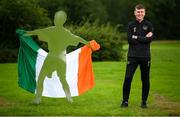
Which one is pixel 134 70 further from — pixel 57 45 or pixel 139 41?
pixel 57 45

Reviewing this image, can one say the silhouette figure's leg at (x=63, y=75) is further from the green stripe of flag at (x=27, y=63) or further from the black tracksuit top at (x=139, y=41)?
the black tracksuit top at (x=139, y=41)

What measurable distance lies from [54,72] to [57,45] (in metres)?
0.86

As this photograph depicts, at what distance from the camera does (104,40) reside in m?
32.9

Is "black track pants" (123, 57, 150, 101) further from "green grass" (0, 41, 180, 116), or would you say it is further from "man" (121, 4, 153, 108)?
"green grass" (0, 41, 180, 116)

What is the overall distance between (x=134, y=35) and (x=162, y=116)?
2001 mm

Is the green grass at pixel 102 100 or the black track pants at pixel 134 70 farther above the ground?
the black track pants at pixel 134 70

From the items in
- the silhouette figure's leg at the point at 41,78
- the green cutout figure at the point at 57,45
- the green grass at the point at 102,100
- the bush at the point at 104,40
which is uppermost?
the green cutout figure at the point at 57,45

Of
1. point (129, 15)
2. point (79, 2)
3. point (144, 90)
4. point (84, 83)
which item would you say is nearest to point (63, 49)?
point (84, 83)

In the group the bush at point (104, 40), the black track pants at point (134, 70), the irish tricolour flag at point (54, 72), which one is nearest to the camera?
the black track pants at point (134, 70)

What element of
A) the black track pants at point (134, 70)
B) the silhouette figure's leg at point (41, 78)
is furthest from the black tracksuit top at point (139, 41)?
the silhouette figure's leg at point (41, 78)

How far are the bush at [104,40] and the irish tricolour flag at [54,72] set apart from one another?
18.3m

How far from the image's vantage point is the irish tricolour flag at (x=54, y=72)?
13.1 meters

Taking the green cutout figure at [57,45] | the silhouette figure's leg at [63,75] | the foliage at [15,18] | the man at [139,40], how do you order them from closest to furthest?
1. the man at [139,40]
2. the green cutout figure at [57,45]
3. the silhouette figure's leg at [63,75]
4. the foliage at [15,18]

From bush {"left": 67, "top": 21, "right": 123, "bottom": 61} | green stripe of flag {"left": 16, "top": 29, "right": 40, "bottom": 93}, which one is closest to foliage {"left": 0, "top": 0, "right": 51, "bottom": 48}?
bush {"left": 67, "top": 21, "right": 123, "bottom": 61}
